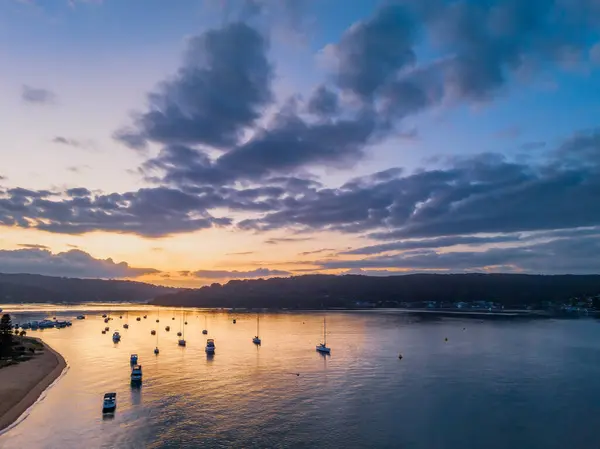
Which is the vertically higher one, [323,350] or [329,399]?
[323,350]

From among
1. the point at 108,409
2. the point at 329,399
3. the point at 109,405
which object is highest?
the point at 109,405

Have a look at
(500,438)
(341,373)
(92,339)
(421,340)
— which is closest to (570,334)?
(421,340)

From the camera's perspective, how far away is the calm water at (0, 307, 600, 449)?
48.1 meters

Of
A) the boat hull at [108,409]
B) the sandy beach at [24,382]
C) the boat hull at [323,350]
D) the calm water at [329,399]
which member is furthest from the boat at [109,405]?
the boat hull at [323,350]

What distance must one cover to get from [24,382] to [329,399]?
48923mm

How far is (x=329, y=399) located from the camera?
63656 millimetres

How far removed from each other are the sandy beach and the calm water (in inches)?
86.8

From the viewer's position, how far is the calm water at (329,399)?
48125mm

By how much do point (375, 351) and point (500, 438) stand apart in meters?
61.7

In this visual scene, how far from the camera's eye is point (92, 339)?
14375 centimetres

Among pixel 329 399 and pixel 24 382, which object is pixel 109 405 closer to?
pixel 24 382

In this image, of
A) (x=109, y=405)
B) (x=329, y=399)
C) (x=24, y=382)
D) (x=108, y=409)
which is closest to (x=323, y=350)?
(x=329, y=399)

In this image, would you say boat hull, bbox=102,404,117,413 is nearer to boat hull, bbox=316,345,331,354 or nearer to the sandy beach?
the sandy beach

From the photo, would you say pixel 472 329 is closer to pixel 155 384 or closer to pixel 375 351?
pixel 375 351
